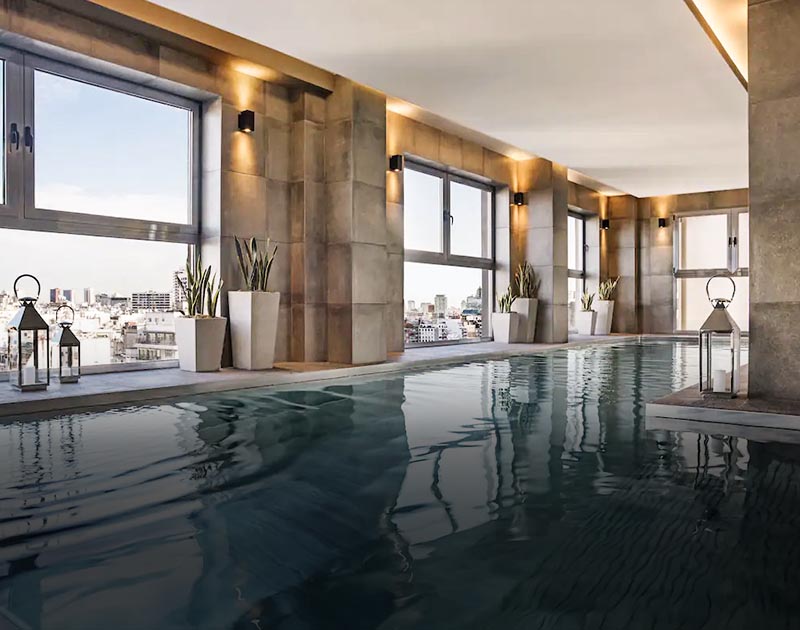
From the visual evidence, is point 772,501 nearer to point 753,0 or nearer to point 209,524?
point 209,524

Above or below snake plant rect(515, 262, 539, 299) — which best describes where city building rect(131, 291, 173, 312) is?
below

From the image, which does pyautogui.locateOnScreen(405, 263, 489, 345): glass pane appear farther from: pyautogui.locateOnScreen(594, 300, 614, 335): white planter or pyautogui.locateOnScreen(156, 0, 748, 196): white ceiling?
pyautogui.locateOnScreen(594, 300, 614, 335): white planter

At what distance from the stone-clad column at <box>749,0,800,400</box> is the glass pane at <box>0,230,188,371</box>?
18.0 feet

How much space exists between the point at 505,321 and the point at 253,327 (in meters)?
5.51

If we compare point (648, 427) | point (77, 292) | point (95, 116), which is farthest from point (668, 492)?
point (95, 116)

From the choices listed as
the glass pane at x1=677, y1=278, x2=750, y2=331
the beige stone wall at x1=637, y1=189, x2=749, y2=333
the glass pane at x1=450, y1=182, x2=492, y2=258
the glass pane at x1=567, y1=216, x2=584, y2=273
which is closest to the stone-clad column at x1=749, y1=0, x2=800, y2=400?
the glass pane at x1=450, y1=182, x2=492, y2=258

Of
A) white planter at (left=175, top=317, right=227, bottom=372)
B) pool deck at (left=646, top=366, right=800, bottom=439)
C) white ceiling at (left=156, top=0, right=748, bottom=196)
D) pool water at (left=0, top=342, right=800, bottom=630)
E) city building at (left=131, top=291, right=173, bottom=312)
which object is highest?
white ceiling at (left=156, top=0, right=748, bottom=196)

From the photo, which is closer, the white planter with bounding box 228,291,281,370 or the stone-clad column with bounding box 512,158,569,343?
the white planter with bounding box 228,291,281,370

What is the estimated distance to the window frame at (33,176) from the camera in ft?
18.4

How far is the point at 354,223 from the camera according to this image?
765 cm

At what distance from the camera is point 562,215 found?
1198 cm

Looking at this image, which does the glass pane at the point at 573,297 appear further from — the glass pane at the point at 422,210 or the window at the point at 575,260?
the glass pane at the point at 422,210

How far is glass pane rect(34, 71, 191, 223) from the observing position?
19.5 ft

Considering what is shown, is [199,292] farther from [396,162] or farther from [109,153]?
[396,162]
